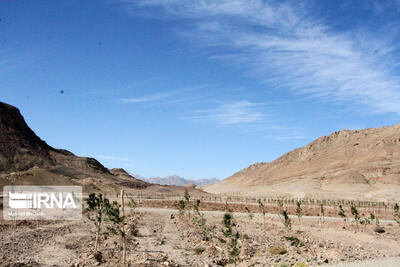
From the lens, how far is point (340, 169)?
138 metres

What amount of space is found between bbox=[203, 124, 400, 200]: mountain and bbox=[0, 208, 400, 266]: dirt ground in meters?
77.8

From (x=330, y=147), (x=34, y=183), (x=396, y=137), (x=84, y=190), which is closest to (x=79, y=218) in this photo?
(x=34, y=183)

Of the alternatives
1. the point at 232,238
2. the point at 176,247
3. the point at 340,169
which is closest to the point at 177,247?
the point at 176,247

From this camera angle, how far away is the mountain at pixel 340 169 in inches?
4560

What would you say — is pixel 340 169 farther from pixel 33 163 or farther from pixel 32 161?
pixel 32 161

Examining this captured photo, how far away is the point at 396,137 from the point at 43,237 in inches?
5723

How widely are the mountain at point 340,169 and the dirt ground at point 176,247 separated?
77815mm

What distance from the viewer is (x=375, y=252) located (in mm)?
25359

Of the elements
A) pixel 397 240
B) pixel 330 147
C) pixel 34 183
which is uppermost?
pixel 330 147

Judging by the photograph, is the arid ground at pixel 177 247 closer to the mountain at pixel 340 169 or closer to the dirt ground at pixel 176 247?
the dirt ground at pixel 176 247

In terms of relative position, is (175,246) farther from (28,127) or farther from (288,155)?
(288,155)

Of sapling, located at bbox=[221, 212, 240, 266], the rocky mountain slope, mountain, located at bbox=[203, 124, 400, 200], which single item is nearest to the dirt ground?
sapling, located at bbox=[221, 212, 240, 266]

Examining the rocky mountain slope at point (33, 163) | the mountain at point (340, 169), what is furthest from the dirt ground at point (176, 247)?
the mountain at point (340, 169)

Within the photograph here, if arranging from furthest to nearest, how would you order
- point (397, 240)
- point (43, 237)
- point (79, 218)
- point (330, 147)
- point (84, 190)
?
1. point (330, 147)
2. point (84, 190)
3. point (79, 218)
4. point (397, 240)
5. point (43, 237)
